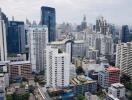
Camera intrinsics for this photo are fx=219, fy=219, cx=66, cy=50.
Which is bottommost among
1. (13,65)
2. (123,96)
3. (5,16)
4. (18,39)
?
(123,96)

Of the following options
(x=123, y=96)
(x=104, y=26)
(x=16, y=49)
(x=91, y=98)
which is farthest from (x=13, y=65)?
(x=104, y=26)

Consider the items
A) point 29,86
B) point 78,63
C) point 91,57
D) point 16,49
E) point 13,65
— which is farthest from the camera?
point 16,49

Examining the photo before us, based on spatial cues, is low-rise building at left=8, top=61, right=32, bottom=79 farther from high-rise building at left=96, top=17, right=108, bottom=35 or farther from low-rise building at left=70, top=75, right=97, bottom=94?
high-rise building at left=96, top=17, right=108, bottom=35

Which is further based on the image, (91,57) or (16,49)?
(16,49)

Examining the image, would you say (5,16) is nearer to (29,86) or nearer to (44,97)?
(29,86)

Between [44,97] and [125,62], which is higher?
[125,62]

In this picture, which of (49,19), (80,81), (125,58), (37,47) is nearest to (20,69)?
(37,47)

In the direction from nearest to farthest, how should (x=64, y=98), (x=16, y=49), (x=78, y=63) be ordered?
1. (x=64, y=98)
2. (x=78, y=63)
3. (x=16, y=49)
